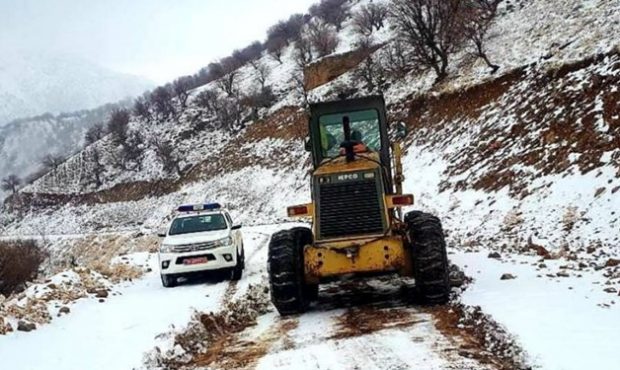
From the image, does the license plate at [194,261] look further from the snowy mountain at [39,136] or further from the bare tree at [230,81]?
the snowy mountain at [39,136]

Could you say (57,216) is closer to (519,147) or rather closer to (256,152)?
(256,152)

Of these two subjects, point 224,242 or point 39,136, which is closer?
point 224,242

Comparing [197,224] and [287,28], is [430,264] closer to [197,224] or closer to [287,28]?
[197,224]

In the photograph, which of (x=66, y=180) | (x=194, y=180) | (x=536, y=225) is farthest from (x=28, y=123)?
(x=536, y=225)

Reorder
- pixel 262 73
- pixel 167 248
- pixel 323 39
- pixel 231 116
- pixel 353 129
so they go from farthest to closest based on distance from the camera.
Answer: pixel 262 73
pixel 323 39
pixel 231 116
pixel 167 248
pixel 353 129

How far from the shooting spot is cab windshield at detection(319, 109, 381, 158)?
11234 millimetres

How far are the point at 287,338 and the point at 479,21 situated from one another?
32721mm

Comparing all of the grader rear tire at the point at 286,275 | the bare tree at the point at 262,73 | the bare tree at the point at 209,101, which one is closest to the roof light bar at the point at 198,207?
the grader rear tire at the point at 286,275

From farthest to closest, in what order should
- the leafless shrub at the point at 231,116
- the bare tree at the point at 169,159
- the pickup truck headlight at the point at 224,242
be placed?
1. the leafless shrub at the point at 231,116
2. the bare tree at the point at 169,159
3. the pickup truck headlight at the point at 224,242

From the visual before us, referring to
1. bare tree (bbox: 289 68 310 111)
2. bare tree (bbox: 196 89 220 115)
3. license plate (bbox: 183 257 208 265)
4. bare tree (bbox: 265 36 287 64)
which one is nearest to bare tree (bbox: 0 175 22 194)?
bare tree (bbox: 196 89 220 115)

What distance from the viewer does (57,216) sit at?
71.8 meters

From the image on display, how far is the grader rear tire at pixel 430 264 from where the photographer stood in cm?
900

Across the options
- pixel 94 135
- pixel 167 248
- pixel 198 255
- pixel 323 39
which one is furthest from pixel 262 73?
pixel 198 255

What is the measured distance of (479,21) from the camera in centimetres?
3703
